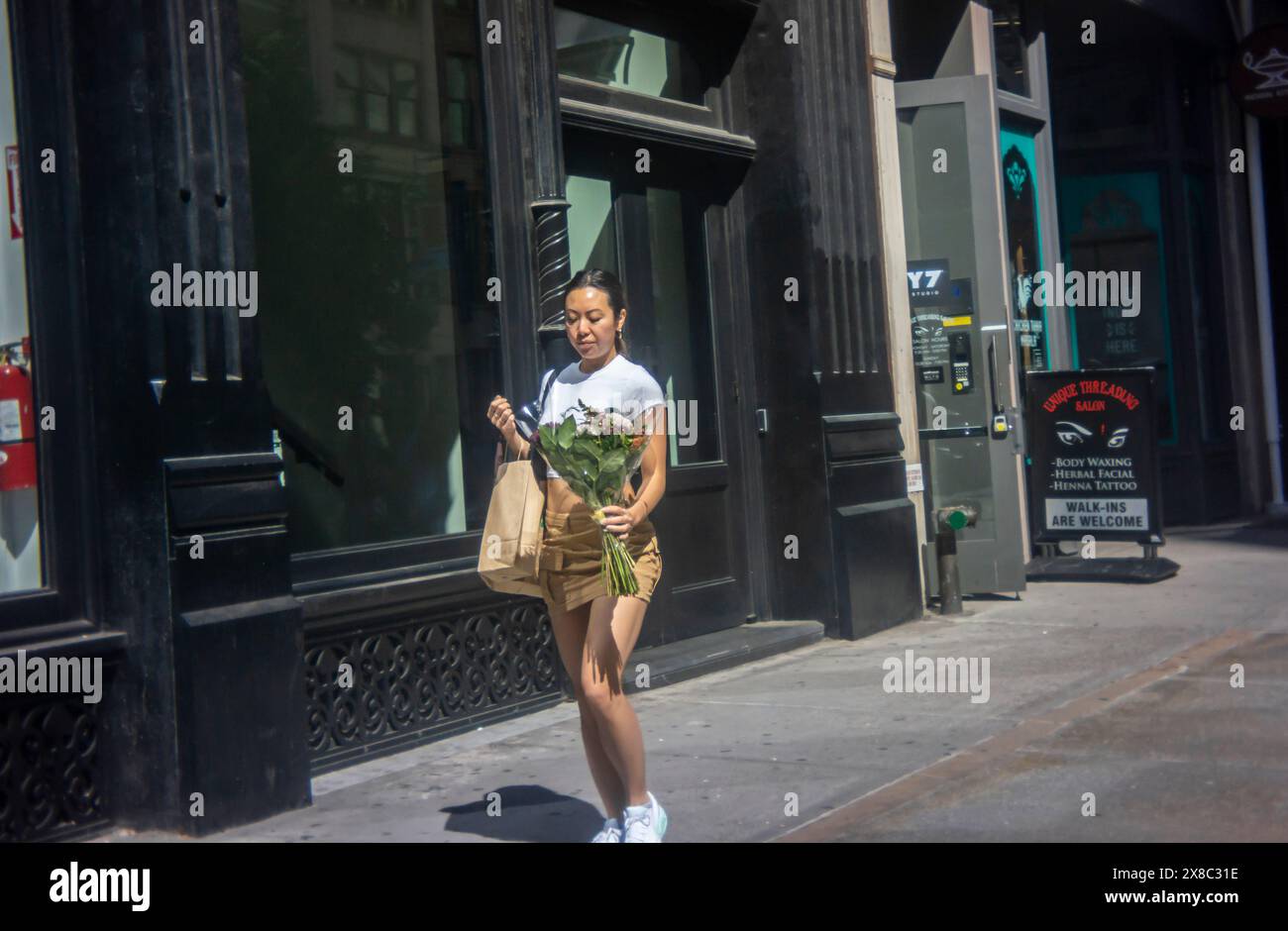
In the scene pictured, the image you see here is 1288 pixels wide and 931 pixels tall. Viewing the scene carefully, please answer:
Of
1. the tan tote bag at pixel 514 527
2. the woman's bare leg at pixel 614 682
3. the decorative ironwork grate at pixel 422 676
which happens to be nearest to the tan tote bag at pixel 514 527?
the tan tote bag at pixel 514 527

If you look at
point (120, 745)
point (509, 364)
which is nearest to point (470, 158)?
point (509, 364)

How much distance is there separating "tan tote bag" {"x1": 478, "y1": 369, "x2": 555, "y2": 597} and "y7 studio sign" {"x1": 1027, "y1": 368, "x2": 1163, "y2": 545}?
7.51 m

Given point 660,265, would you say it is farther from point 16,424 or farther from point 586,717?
point 586,717

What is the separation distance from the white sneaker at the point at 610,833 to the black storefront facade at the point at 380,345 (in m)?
1.47

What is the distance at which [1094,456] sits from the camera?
11.4 metres

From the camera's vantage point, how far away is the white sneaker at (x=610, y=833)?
15.8ft

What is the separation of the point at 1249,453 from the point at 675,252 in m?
9.45

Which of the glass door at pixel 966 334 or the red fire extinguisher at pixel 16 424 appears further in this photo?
the glass door at pixel 966 334

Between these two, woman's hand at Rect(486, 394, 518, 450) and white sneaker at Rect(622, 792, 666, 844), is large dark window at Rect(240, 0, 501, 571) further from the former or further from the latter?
white sneaker at Rect(622, 792, 666, 844)

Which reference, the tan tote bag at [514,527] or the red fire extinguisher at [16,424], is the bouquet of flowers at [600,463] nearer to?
the tan tote bag at [514,527]

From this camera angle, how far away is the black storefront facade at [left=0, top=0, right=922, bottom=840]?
18.0 feet

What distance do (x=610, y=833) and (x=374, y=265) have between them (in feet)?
11.3

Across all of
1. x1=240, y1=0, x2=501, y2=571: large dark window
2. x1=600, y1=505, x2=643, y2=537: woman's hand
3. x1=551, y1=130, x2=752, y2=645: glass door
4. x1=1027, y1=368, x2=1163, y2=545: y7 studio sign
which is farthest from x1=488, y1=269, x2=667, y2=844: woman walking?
x1=1027, y1=368, x2=1163, y2=545: y7 studio sign

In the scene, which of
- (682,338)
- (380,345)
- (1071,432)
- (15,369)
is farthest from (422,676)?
(1071,432)
